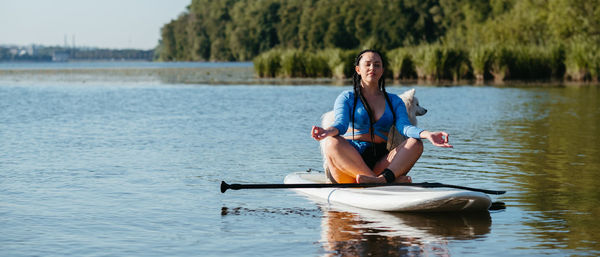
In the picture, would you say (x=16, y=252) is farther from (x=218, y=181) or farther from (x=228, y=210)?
(x=218, y=181)

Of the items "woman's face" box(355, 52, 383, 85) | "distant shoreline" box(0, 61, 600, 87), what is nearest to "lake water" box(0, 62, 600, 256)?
"woman's face" box(355, 52, 383, 85)

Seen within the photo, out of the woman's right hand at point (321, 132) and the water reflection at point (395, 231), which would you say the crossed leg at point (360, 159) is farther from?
the water reflection at point (395, 231)

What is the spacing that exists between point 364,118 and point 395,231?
1467 millimetres

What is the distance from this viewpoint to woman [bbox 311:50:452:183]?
7.88m

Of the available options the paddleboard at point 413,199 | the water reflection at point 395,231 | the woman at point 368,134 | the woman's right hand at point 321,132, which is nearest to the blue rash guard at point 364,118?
the woman at point 368,134

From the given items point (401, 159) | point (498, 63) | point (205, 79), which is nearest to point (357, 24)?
point (205, 79)

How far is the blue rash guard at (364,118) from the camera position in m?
7.85

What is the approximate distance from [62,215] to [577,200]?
475cm

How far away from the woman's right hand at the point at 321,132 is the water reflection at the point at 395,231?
69 cm

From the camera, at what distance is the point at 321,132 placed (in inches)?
297

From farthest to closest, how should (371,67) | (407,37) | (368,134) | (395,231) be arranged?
(407,37), (368,134), (371,67), (395,231)

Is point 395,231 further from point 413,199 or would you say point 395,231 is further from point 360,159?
point 360,159

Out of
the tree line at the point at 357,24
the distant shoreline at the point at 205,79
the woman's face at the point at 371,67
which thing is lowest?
the distant shoreline at the point at 205,79

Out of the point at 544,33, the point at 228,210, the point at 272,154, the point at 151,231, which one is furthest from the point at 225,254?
the point at 544,33
